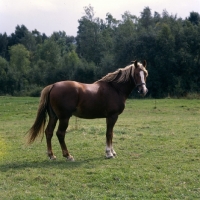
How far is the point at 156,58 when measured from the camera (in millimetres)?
36875

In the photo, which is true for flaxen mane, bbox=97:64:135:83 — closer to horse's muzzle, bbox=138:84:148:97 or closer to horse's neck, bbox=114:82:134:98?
horse's neck, bbox=114:82:134:98

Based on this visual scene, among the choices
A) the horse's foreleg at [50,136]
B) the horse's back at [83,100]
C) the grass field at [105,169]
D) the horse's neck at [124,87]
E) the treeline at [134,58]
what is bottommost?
the grass field at [105,169]

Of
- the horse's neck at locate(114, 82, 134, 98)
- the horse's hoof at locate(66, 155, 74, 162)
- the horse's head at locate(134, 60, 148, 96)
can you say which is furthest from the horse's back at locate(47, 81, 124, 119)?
the horse's hoof at locate(66, 155, 74, 162)

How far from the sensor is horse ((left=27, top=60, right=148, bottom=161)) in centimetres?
817

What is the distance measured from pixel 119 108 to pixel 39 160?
2287 millimetres

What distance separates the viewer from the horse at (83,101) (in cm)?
817

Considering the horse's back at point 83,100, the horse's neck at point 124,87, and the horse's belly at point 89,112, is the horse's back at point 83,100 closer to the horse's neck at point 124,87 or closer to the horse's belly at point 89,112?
the horse's belly at point 89,112

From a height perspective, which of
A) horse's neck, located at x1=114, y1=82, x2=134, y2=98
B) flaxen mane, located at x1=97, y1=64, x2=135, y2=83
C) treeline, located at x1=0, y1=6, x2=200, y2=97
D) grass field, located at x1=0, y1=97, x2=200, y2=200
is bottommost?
grass field, located at x1=0, y1=97, x2=200, y2=200

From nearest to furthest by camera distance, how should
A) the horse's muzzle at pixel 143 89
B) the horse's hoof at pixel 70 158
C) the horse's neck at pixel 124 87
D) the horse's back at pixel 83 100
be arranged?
the horse's back at pixel 83 100 → the horse's hoof at pixel 70 158 → the horse's muzzle at pixel 143 89 → the horse's neck at pixel 124 87

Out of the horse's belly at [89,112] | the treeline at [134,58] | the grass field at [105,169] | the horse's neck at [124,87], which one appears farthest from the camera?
the treeline at [134,58]

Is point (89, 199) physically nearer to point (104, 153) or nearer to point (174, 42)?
point (104, 153)

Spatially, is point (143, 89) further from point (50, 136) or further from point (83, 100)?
point (50, 136)

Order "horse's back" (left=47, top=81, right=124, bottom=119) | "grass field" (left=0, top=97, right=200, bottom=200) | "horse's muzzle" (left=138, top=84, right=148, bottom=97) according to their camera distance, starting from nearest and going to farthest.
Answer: "grass field" (left=0, top=97, right=200, bottom=200), "horse's back" (left=47, top=81, right=124, bottom=119), "horse's muzzle" (left=138, top=84, right=148, bottom=97)

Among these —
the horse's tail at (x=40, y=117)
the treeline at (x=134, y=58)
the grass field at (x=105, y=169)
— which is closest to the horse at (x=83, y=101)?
the horse's tail at (x=40, y=117)
